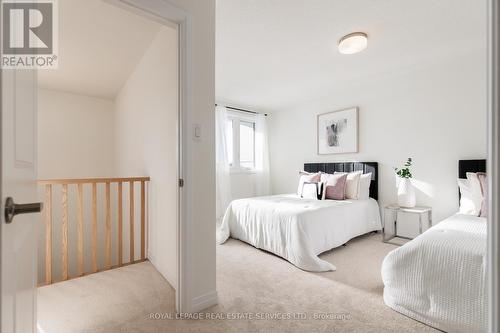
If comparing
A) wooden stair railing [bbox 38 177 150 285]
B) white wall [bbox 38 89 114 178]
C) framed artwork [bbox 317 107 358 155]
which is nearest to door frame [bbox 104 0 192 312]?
wooden stair railing [bbox 38 177 150 285]

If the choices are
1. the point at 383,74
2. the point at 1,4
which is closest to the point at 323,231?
the point at 383,74

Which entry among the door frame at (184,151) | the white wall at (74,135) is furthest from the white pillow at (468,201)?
the white wall at (74,135)

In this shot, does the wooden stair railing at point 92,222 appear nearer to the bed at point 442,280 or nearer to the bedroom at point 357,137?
the bedroom at point 357,137

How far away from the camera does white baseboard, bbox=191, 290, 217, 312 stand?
1.65 meters

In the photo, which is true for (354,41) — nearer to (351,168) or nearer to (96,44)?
(351,168)

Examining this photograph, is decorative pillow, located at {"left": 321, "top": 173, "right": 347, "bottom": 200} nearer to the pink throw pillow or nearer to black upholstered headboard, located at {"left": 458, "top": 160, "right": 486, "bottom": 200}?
the pink throw pillow

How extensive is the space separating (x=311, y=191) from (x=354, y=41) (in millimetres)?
1991

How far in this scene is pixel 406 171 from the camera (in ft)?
10.2

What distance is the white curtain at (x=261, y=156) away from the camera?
Result: 5.20 metres

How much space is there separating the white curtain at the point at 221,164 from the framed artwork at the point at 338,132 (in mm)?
1790

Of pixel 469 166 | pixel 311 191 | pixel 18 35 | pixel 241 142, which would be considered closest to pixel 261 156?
pixel 241 142

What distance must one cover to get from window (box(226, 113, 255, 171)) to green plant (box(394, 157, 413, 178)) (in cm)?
280

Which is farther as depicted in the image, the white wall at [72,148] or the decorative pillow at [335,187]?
the white wall at [72,148]

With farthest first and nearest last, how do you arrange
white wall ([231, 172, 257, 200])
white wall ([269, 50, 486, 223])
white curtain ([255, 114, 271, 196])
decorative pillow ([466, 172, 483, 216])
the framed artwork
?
white curtain ([255, 114, 271, 196]) < white wall ([231, 172, 257, 200]) < the framed artwork < white wall ([269, 50, 486, 223]) < decorative pillow ([466, 172, 483, 216])
